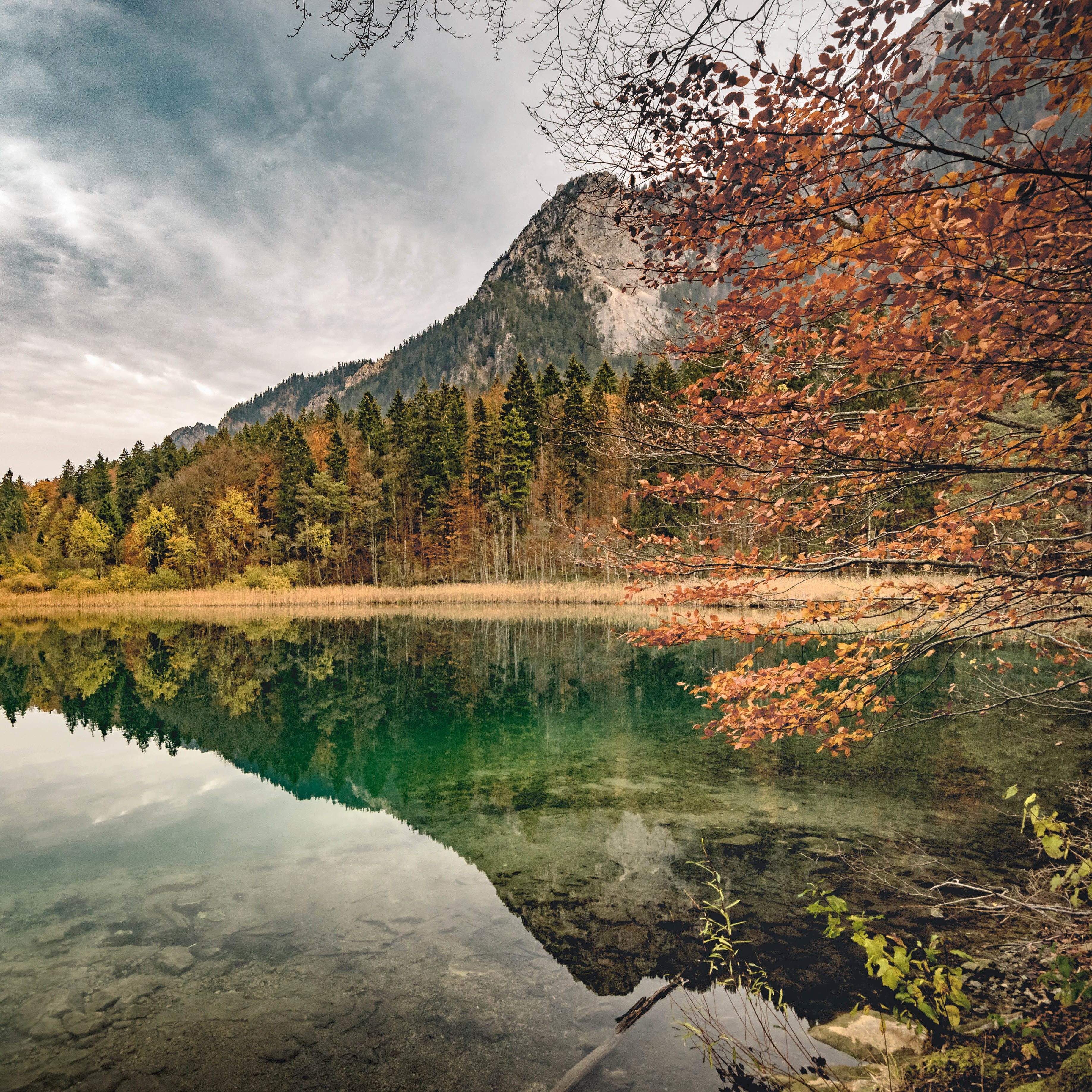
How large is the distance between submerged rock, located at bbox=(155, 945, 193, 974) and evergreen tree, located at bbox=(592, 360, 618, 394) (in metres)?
39.6

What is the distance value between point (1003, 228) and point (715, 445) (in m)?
2.52

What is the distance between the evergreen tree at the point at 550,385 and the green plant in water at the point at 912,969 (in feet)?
145

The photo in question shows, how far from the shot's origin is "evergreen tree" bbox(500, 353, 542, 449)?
44.9m

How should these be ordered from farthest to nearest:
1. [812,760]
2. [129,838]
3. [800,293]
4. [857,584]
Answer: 1. [857,584]
2. [812,760]
3. [129,838]
4. [800,293]

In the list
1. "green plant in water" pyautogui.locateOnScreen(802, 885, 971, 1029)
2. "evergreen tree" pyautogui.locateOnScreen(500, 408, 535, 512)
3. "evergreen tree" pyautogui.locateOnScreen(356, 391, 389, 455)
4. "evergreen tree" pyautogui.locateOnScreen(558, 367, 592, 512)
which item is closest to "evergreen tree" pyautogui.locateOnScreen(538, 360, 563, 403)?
"evergreen tree" pyautogui.locateOnScreen(558, 367, 592, 512)

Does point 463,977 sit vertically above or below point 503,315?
below

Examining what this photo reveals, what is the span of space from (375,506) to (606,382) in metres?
19.2

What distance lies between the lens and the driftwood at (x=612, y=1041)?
343cm

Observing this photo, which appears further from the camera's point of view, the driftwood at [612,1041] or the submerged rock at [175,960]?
the submerged rock at [175,960]

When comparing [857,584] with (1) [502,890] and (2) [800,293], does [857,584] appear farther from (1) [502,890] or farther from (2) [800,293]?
(2) [800,293]

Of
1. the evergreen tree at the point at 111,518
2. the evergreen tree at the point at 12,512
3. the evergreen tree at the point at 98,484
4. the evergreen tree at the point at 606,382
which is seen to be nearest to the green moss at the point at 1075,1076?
the evergreen tree at the point at 606,382

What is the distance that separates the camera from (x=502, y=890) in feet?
19.2

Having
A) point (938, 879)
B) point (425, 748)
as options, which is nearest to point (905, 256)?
point (938, 879)

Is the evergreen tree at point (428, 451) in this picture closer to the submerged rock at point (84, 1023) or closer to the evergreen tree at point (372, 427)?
the evergreen tree at point (372, 427)
